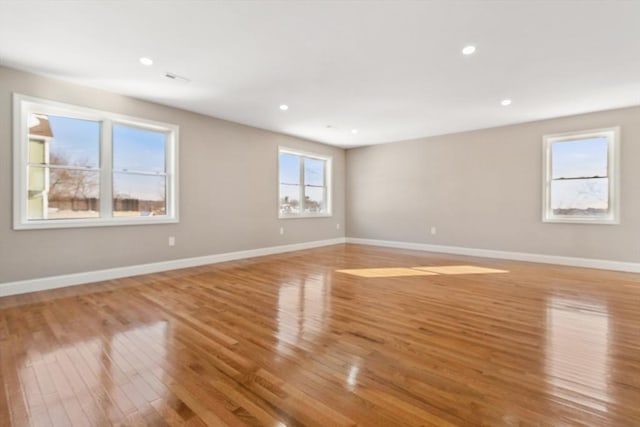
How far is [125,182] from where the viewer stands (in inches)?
164

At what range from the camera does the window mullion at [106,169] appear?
12.8ft

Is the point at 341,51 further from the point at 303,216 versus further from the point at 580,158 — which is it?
the point at 580,158

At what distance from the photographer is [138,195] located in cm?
432

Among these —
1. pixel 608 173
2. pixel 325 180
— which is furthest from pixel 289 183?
pixel 608 173

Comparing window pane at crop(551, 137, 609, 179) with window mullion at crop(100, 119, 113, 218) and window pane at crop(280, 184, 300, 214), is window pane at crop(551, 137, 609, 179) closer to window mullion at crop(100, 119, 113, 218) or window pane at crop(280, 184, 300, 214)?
window pane at crop(280, 184, 300, 214)

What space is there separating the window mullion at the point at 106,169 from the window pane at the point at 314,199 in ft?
12.8

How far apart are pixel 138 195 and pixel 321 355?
3.76 m

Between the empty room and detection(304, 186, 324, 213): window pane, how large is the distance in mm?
603

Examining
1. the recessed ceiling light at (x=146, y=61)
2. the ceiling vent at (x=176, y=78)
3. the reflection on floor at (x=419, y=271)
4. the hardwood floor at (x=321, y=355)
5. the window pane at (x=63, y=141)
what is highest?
the ceiling vent at (x=176, y=78)

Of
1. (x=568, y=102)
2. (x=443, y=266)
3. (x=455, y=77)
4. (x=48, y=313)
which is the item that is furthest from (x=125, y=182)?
(x=568, y=102)

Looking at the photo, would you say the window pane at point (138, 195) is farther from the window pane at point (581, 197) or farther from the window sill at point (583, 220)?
the window pane at point (581, 197)

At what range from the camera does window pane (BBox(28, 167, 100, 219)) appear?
11.4ft

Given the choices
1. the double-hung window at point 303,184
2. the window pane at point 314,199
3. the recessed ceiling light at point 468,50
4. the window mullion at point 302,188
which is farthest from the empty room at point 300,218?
the window pane at point 314,199

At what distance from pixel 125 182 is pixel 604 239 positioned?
287 inches
